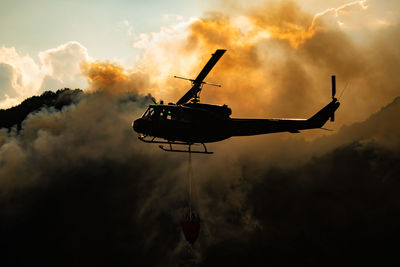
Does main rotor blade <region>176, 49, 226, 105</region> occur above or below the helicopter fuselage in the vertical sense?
above

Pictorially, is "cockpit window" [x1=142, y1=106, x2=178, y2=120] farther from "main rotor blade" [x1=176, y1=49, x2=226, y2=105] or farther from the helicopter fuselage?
"main rotor blade" [x1=176, y1=49, x2=226, y2=105]

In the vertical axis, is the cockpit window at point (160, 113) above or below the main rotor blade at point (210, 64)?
below

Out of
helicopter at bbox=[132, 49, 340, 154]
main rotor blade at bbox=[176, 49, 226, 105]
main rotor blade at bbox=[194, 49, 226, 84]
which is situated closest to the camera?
main rotor blade at bbox=[194, 49, 226, 84]

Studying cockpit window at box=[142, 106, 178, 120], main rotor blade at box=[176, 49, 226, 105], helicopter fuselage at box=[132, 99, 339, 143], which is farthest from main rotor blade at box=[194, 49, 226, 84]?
cockpit window at box=[142, 106, 178, 120]

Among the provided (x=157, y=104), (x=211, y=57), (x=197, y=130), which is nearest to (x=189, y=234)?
(x=197, y=130)

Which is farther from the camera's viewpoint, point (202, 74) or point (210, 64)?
point (202, 74)

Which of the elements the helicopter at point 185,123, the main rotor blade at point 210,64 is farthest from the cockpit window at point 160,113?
the main rotor blade at point 210,64

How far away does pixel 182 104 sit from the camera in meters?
28.1

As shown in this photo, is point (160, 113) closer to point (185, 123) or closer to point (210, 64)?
point (185, 123)

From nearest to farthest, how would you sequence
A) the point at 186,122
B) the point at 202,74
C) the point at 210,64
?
the point at 210,64 → the point at 202,74 → the point at 186,122

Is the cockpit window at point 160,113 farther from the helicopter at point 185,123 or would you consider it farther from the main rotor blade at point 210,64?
the main rotor blade at point 210,64

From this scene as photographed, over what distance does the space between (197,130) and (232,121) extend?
3.32 metres

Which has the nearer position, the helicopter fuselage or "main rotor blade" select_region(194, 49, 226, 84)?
"main rotor blade" select_region(194, 49, 226, 84)

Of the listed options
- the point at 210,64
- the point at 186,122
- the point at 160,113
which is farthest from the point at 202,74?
the point at 160,113
